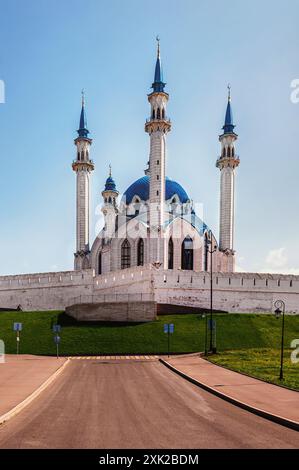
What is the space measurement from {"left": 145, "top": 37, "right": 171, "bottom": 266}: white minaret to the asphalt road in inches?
1415

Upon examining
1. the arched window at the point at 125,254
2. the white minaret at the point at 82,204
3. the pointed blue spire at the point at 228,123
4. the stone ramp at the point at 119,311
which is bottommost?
the stone ramp at the point at 119,311

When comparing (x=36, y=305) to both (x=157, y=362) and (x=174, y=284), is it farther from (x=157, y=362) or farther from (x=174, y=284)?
(x=157, y=362)

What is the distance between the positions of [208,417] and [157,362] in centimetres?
1574

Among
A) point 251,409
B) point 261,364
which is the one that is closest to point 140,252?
point 261,364

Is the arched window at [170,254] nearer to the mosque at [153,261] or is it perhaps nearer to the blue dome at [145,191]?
the mosque at [153,261]

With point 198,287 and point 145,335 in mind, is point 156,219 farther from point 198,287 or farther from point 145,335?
point 145,335

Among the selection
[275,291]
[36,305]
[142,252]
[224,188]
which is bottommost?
[36,305]

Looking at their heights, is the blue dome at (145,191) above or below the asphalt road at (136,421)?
above

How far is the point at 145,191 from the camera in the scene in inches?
2879

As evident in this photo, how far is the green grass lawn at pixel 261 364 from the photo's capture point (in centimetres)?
1764

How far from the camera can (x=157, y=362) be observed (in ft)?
85.0

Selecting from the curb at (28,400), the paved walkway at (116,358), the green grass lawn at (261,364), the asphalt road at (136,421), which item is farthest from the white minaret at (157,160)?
the asphalt road at (136,421)

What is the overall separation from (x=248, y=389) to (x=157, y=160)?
4292 cm
